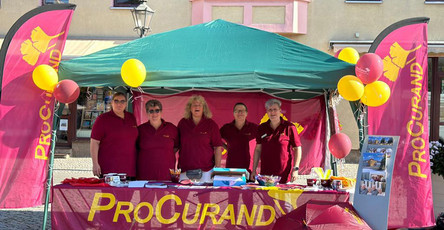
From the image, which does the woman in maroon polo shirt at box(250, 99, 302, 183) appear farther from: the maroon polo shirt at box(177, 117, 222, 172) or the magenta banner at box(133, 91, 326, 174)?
the magenta banner at box(133, 91, 326, 174)

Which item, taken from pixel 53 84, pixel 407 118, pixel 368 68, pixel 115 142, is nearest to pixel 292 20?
pixel 407 118

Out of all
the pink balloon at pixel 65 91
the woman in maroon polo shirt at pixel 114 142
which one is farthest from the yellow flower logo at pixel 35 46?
the woman in maroon polo shirt at pixel 114 142

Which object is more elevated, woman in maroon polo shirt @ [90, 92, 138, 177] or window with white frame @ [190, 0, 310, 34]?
window with white frame @ [190, 0, 310, 34]

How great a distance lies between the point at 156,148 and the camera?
20.9 feet

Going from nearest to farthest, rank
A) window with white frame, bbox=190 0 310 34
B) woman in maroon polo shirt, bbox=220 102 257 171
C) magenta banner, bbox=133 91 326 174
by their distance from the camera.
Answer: woman in maroon polo shirt, bbox=220 102 257 171, magenta banner, bbox=133 91 326 174, window with white frame, bbox=190 0 310 34

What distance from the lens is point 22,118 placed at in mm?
6277

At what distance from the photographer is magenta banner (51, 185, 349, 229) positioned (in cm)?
562

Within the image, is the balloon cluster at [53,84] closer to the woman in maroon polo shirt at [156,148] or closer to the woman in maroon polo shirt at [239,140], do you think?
the woman in maroon polo shirt at [156,148]

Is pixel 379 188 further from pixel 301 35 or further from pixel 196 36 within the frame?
pixel 301 35

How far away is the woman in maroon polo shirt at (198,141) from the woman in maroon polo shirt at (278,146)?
1.61ft

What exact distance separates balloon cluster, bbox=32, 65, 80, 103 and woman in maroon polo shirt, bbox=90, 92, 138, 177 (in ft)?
1.40

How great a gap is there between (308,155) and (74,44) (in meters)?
7.74

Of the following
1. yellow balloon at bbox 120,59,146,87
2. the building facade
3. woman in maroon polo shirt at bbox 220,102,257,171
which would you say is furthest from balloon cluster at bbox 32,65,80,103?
the building facade

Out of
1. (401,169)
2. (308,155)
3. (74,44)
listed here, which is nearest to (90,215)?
(401,169)
